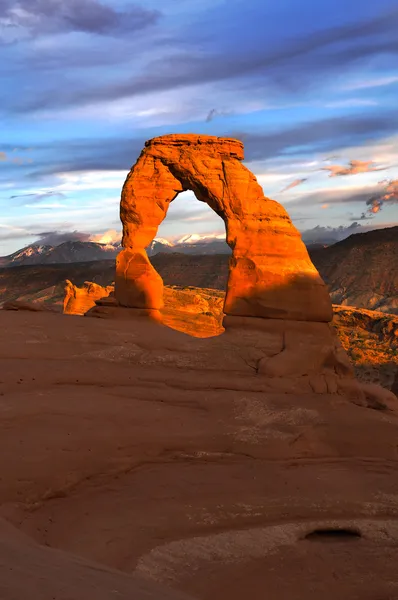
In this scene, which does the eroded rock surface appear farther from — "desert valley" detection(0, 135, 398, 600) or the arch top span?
the arch top span

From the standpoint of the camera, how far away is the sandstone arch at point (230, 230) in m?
15.0

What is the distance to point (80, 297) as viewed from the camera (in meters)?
33.0

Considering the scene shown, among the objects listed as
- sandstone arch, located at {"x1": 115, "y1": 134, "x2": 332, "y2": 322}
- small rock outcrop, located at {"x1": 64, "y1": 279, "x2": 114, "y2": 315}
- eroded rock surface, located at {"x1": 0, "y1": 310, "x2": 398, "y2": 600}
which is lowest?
eroded rock surface, located at {"x1": 0, "y1": 310, "x2": 398, "y2": 600}

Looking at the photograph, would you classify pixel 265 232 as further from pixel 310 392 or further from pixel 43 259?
pixel 43 259

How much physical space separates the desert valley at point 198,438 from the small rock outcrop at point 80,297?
14738mm

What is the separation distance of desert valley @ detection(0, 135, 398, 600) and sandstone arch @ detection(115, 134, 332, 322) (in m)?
0.04

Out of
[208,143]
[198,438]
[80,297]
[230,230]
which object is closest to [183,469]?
[198,438]

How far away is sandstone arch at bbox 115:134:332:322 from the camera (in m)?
15.0

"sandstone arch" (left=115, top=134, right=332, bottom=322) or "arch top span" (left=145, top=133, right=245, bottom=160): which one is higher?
"arch top span" (left=145, top=133, right=245, bottom=160)

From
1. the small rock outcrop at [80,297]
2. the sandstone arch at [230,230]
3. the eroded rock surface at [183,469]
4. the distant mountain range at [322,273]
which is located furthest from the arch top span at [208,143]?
the distant mountain range at [322,273]

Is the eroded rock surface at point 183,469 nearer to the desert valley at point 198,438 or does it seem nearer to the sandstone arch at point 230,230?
the desert valley at point 198,438

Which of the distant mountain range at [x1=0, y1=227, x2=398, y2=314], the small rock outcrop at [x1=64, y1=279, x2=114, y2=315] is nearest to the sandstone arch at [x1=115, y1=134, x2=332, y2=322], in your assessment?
the small rock outcrop at [x1=64, y1=279, x2=114, y2=315]

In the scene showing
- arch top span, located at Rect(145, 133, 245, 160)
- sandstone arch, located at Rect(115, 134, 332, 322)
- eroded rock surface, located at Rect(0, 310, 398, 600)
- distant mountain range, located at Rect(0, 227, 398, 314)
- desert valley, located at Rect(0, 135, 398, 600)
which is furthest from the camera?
distant mountain range, located at Rect(0, 227, 398, 314)

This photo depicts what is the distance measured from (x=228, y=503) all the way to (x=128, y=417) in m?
2.33
